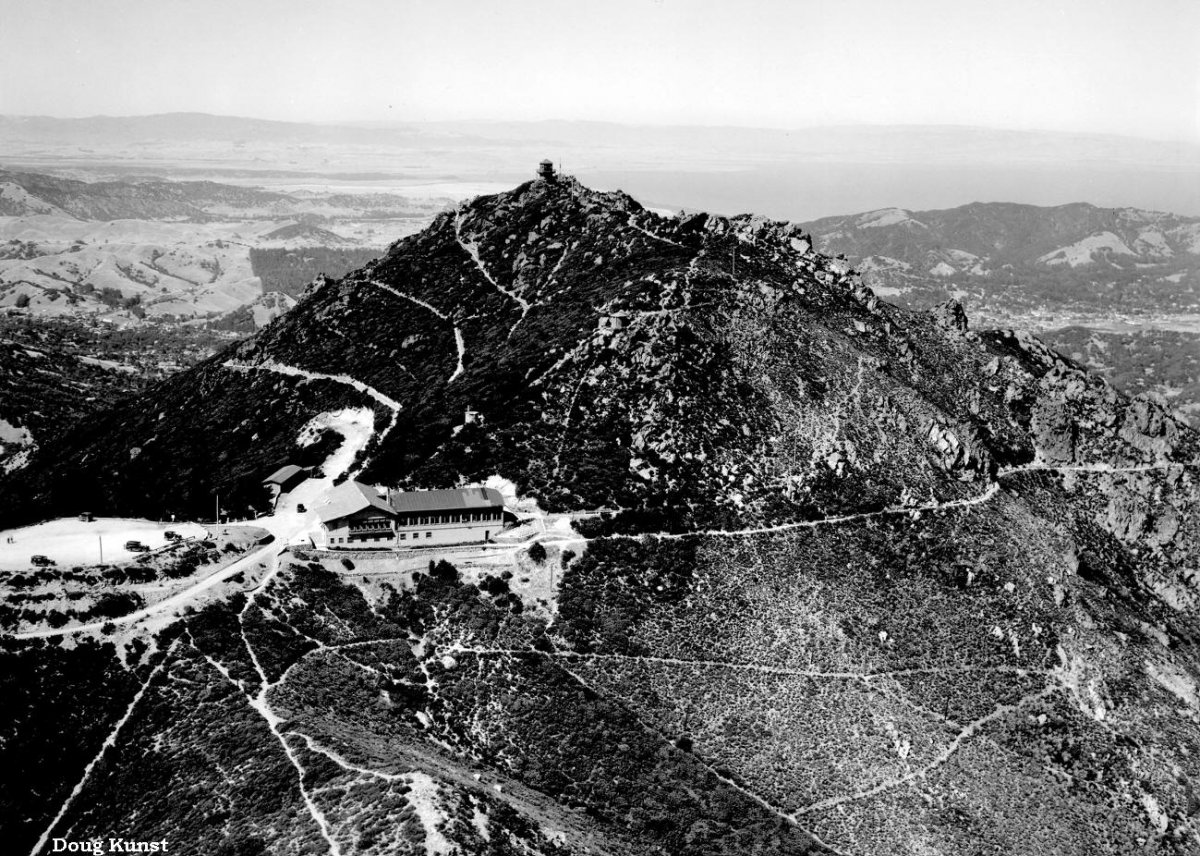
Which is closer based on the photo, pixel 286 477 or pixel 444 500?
pixel 444 500

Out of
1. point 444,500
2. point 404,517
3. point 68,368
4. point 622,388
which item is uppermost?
point 622,388

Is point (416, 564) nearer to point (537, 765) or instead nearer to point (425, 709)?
point (425, 709)

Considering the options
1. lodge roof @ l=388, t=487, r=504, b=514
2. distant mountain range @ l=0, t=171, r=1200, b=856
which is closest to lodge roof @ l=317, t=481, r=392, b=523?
lodge roof @ l=388, t=487, r=504, b=514

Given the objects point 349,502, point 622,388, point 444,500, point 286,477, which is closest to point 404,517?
point 444,500

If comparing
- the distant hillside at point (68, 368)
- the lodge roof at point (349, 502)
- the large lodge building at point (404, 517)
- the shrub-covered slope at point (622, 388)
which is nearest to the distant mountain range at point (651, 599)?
the shrub-covered slope at point (622, 388)

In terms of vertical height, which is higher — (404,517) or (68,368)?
(404,517)

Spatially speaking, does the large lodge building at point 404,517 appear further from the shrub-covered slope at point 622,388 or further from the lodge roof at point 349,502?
the shrub-covered slope at point 622,388

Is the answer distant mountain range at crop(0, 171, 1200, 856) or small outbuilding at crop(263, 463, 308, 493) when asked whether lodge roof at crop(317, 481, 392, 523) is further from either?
small outbuilding at crop(263, 463, 308, 493)

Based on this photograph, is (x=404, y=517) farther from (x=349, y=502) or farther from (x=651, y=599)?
(x=651, y=599)
